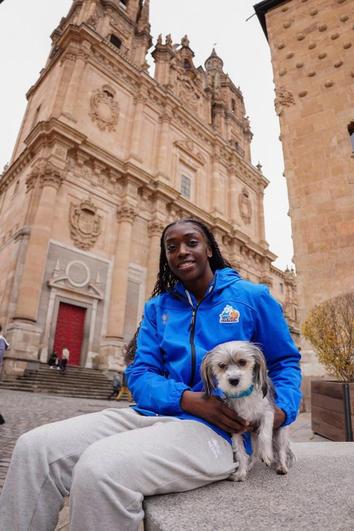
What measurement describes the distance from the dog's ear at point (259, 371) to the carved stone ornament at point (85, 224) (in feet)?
56.7

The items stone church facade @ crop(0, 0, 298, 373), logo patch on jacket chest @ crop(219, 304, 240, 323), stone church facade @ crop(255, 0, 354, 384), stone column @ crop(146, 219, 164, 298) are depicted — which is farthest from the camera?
stone column @ crop(146, 219, 164, 298)

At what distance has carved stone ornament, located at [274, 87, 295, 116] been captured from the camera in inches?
359

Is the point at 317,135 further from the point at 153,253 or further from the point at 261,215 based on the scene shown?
the point at 261,215

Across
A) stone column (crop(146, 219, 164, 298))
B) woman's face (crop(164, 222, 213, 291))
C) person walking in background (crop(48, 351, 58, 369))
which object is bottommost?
person walking in background (crop(48, 351, 58, 369))

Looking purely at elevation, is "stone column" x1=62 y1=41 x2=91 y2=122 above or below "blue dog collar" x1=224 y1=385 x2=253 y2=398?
above

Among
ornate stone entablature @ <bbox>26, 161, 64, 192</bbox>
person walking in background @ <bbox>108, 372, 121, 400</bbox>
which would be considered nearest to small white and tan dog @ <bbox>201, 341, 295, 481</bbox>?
person walking in background @ <bbox>108, 372, 121, 400</bbox>

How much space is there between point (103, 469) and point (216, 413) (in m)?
0.57

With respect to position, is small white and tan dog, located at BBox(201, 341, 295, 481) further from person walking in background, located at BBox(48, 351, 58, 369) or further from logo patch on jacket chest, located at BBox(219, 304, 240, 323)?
person walking in background, located at BBox(48, 351, 58, 369)

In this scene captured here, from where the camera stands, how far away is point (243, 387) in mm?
1489

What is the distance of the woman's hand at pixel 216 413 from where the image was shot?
1.47 meters

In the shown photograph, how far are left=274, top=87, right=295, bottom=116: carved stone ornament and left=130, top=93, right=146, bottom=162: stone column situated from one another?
1396 centimetres

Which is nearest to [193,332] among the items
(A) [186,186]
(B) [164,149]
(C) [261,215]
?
(B) [164,149]

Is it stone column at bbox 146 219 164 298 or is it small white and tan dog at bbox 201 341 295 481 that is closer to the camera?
small white and tan dog at bbox 201 341 295 481

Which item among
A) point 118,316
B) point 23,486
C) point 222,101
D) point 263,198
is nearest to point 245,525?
point 23,486
